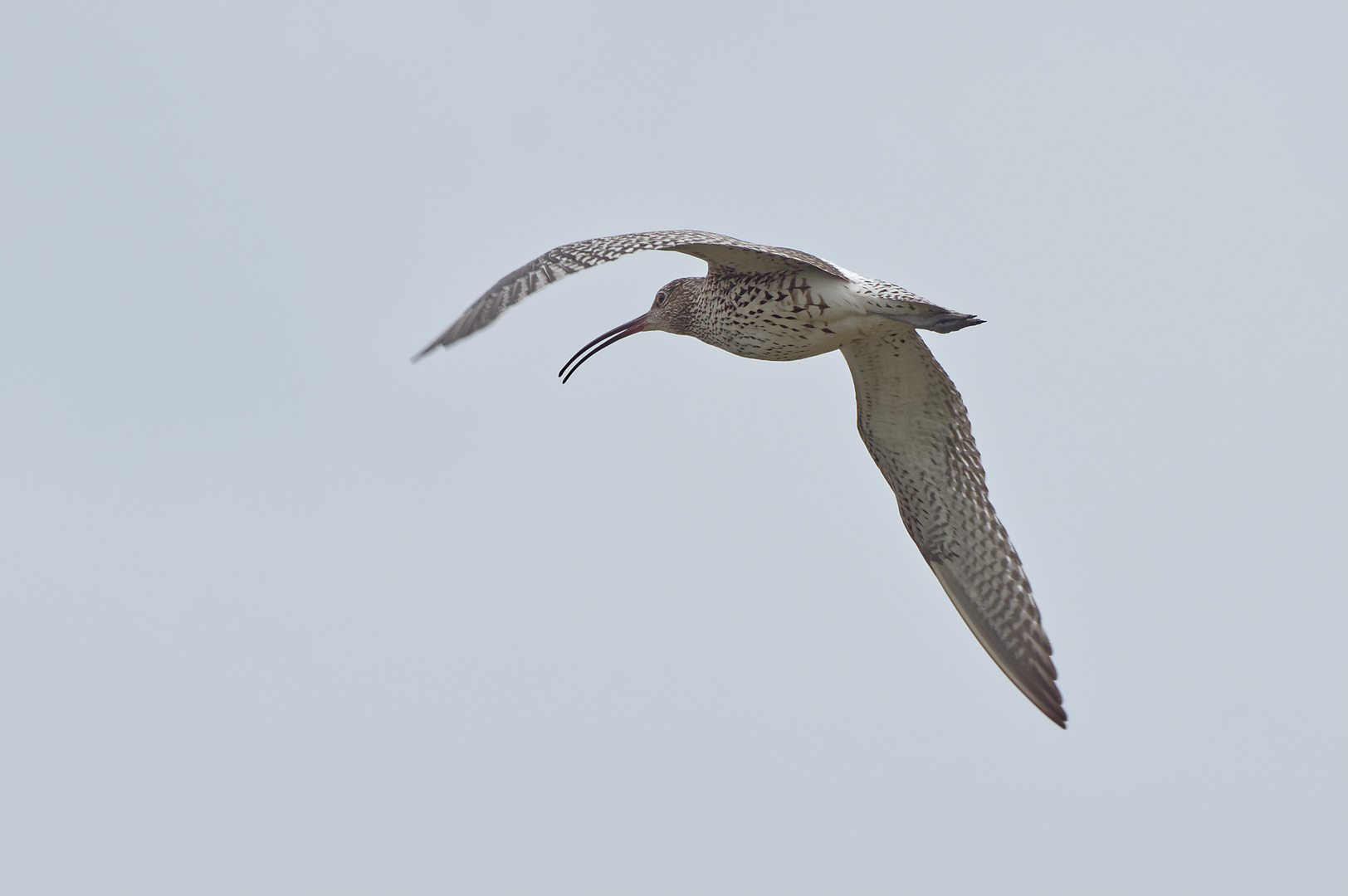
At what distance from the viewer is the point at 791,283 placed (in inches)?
485

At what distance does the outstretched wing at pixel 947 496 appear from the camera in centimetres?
1322

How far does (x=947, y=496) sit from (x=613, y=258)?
4.66m

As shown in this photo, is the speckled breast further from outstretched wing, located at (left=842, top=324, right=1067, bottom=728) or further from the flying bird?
outstretched wing, located at (left=842, top=324, right=1067, bottom=728)

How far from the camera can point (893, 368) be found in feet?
43.6

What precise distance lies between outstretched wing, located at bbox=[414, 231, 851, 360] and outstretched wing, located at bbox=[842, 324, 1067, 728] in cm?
121

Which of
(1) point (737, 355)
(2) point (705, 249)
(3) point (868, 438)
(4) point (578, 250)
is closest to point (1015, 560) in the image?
(3) point (868, 438)

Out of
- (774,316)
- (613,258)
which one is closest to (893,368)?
(774,316)

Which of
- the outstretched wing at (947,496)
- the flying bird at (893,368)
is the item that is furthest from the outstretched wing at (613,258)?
the outstretched wing at (947,496)

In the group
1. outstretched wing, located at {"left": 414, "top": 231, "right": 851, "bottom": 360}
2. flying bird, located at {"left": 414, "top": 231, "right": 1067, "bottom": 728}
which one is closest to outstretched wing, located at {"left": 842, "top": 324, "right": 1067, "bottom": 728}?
flying bird, located at {"left": 414, "top": 231, "right": 1067, "bottom": 728}

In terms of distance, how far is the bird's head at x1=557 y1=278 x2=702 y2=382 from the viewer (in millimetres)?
13391

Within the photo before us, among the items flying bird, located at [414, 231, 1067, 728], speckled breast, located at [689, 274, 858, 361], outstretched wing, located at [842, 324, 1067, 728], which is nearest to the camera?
flying bird, located at [414, 231, 1067, 728]

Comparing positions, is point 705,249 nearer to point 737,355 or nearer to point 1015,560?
point 737,355

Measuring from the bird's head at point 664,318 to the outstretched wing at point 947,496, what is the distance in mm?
1333

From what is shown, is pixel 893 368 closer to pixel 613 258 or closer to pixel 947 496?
pixel 947 496
